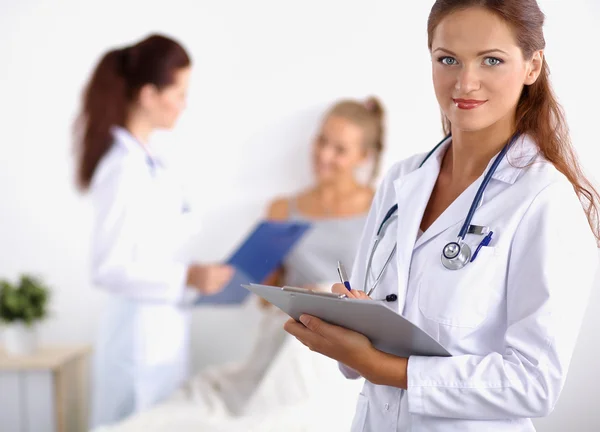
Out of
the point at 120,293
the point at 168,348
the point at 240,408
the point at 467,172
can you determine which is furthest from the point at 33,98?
the point at 467,172

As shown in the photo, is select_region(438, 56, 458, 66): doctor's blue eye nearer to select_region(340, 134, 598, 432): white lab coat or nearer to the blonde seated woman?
select_region(340, 134, 598, 432): white lab coat

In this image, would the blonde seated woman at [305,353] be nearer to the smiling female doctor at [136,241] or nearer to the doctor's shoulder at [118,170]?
the smiling female doctor at [136,241]

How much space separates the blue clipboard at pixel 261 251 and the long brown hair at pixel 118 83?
2.29 feet

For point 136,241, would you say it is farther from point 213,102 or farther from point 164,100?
point 213,102

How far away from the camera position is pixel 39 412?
333 cm

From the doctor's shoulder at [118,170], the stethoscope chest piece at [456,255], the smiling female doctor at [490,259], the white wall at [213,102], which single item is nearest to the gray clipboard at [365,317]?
Answer: the smiling female doctor at [490,259]

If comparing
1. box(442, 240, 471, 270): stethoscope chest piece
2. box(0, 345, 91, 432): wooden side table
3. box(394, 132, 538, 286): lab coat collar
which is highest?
box(394, 132, 538, 286): lab coat collar

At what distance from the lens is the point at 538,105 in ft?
3.87

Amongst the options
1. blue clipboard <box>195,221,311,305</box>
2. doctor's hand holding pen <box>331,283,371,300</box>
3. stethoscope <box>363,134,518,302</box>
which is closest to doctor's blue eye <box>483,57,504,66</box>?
stethoscope <box>363,134,518,302</box>

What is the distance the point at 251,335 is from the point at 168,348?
79 cm

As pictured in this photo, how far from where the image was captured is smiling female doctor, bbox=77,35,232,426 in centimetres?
257

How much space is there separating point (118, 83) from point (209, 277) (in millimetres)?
890

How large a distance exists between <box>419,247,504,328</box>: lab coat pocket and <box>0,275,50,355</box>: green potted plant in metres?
2.44

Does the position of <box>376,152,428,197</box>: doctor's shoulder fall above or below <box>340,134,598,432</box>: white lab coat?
above
